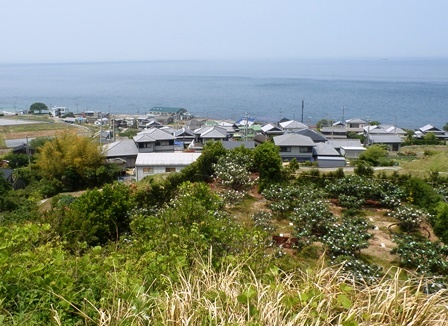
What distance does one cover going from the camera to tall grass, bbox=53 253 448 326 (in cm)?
192

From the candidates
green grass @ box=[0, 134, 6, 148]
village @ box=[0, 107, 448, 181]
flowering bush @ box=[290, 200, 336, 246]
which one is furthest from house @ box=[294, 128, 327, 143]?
flowering bush @ box=[290, 200, 336, 246]

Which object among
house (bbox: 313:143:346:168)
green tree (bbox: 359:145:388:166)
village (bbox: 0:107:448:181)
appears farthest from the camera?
green tree (bbox: 359:145:388:166)

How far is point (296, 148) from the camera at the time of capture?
19.1 meters

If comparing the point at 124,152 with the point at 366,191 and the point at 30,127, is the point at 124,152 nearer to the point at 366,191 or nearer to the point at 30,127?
the point at 366,191

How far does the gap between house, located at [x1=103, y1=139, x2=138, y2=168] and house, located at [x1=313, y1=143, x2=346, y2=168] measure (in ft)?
25.3

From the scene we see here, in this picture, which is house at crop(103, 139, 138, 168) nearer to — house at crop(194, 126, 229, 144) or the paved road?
house at crop(194, 126, 229, 144)

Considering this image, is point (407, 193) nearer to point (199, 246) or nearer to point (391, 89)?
point (199, 246)

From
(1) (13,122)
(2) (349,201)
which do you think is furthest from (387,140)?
(1) (13,122)

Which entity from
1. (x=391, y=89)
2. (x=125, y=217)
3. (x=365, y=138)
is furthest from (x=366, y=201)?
(x=391, y=89)

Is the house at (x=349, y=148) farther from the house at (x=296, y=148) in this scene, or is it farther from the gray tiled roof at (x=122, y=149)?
the gray tiled roof at (x=122, y=149)

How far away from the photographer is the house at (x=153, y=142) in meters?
19.8

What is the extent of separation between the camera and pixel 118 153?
18188 mm

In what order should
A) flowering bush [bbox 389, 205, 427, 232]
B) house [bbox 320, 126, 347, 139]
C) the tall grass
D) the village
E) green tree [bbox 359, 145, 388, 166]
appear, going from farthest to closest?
house [bbox 320, 126, 347, 139], green tree [bbox 359, 145, 388, 166], the village, flowering bush [bbox 389, 205, 427, 232], the tall grass

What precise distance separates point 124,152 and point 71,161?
4645 mm
